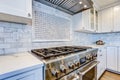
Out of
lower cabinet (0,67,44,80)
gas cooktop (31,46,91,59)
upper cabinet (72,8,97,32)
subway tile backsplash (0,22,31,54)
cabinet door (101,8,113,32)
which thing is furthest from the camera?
cabinet door (101,8,113,32)

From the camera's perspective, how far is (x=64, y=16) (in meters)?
1.80

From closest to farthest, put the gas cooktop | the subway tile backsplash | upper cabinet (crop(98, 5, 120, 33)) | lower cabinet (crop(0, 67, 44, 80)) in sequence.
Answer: lower cabinet (crop(0, 67, 44, 80)) < the gas cooktop < the subway tile backsplash < upper cabinet (crop(98, 5, 120, 33))

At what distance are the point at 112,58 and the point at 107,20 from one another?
1144 mm

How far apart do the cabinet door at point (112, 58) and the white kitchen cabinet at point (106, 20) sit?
0.59 m

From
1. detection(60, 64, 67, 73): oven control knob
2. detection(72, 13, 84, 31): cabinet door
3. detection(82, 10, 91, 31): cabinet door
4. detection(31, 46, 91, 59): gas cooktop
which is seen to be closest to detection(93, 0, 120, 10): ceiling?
detection(82, 10, 91, 31): cabinet door

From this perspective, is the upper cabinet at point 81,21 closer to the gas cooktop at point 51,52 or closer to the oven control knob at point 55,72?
the gas cooktop at point 51,52

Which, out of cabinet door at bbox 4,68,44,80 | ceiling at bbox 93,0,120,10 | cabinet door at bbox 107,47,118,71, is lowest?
cabinet door at bbox 107,47,118,71

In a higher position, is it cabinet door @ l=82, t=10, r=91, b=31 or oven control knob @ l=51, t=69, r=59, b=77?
cabinet door @ l=82, t=10, r=91, b=31

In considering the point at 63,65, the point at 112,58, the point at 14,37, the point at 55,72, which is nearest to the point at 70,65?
the point at 63,65

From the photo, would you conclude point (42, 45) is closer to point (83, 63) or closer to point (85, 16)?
point (83, 63)

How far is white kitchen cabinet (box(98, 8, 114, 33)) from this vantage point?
255 centimetres

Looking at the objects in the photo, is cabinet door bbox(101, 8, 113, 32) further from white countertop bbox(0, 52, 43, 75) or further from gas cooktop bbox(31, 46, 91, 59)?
white countertop bbox(0, 52, 43, 75)

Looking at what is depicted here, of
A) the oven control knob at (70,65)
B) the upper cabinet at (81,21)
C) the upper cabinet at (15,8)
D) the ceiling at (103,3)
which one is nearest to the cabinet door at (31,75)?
the oven control knob at (70,65)

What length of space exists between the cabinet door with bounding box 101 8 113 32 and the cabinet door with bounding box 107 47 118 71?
1.93 feet
